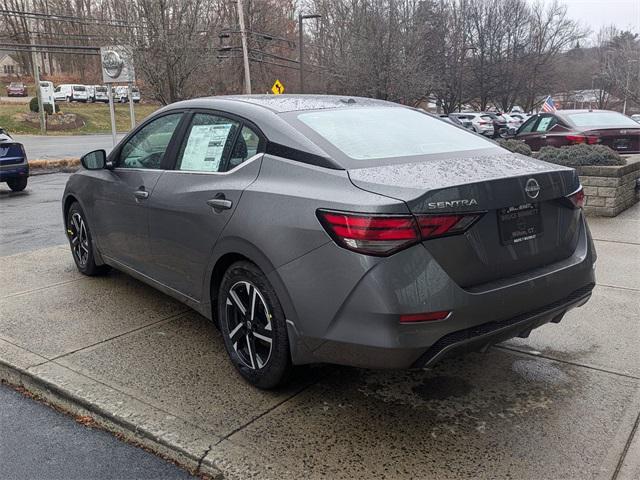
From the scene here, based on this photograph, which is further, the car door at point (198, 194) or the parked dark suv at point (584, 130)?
the parked dark suv at point (584, 130)

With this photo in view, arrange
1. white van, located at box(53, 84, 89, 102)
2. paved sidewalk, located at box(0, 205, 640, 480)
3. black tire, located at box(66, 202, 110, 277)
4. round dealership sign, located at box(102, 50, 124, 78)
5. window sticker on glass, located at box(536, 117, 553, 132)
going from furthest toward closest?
white van, located at box(53, 84, 89, 102) → round dealership sign, located at box(102, 50, 124, 78) → window sticker on glass, located at box(536, 117, 553, 132) → black tire, located at box(66, 202, 110, 277) → paved sidewalk, located at box(0, 205, 640, 480)

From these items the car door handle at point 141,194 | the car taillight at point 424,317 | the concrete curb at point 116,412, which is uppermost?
the car door handle at point 141,194

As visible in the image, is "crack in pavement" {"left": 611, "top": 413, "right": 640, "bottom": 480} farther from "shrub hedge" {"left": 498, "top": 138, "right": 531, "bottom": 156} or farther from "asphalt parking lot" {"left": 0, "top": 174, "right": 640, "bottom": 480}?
"shrub hedge" {"left": 498, "top": 138, "right": 531, "bottom": 156}

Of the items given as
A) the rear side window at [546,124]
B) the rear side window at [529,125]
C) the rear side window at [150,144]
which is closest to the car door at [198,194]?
the rear side window at [150,144]

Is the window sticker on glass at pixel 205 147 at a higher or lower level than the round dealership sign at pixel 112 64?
lower

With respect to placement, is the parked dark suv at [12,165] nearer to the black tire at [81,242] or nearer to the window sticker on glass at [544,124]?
the black tire at [81,242]

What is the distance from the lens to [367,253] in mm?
2578

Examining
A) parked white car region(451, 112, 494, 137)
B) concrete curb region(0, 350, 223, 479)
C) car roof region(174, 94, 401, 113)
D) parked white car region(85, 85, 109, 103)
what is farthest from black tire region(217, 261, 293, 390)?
parked white car region(85, 85, 109, 103)

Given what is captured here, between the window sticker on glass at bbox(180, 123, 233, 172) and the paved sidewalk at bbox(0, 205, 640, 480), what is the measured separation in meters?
1.18

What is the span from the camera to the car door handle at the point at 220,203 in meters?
3.28

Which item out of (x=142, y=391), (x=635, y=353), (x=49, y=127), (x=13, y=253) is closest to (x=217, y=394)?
(x=142, y=391)

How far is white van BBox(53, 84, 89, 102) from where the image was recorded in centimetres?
5494

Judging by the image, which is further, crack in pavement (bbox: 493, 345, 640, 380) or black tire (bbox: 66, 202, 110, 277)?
black tire (bbox: 66, 202, 110, 277)

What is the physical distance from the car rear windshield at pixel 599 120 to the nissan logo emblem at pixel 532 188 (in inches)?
354
